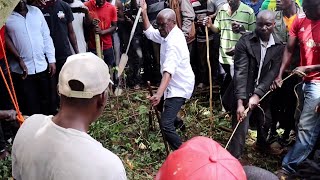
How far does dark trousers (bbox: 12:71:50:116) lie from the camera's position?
508 cm

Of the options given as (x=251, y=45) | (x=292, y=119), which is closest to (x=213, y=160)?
(x=251, y=45)

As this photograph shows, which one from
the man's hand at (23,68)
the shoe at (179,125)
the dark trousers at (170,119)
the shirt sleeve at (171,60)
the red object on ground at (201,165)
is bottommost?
the shoe at (179,125)

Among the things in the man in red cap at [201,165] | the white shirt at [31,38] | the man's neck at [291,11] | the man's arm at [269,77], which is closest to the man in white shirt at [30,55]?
the white shirt at [31,38]

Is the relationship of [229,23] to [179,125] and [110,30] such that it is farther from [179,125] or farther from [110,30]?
[110,30]

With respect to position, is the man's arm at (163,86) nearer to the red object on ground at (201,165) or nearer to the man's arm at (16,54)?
the man's arm at (16,54)

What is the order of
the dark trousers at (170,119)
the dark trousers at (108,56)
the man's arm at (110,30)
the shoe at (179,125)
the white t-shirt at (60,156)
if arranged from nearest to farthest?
1. the white t-shirt at (60,156)
2. the dark trousers at (170,119)
3. the shoe at (179,125)
4. the man's arm at (110,30)
5. the dark trousers at (108,56)

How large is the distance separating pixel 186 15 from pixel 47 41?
2.46 m

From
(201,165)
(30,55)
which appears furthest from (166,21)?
(201,165)

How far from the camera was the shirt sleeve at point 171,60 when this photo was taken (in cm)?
440

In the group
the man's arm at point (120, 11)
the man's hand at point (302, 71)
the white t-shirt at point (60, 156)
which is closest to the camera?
the white t-shirt at point (60, 156)

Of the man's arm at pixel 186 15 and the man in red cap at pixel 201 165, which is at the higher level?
the man in red cap at pixel 201 165

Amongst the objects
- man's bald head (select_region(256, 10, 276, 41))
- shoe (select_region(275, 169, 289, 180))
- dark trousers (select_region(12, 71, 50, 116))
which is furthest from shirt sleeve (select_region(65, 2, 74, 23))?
shoe (select_region(275, 169, 289, 180))

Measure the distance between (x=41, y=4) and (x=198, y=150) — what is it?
4.30 meters

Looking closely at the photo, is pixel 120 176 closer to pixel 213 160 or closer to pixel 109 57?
pixel 213 160
